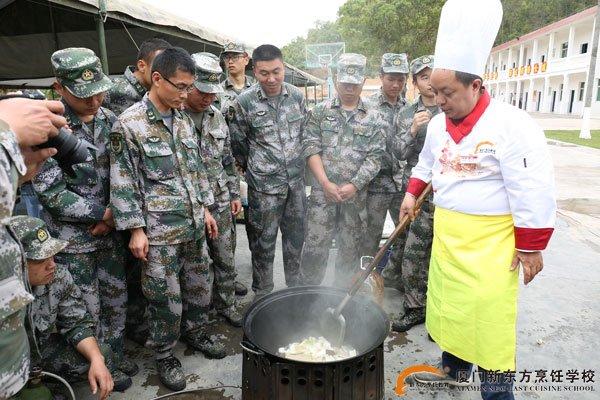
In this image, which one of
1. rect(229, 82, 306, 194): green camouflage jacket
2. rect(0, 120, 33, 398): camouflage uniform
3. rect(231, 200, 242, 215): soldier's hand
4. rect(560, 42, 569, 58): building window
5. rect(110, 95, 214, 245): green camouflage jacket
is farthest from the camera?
rect(560, 42, 569, 58): building window

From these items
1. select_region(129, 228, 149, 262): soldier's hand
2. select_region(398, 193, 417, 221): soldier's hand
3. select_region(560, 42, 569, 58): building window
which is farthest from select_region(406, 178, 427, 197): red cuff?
select_region(560, 42, 569, 58): building window

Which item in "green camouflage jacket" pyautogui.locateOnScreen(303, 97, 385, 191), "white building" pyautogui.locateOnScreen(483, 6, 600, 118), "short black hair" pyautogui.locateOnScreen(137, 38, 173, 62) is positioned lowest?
"green camouflage jacket" pyautogui.locateOnScreen(303, 97, 385, 191)

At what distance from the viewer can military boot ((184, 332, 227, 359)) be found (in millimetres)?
2965

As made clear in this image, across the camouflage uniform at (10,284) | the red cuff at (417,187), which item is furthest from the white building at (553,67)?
the camouflage uniform at (10,284)

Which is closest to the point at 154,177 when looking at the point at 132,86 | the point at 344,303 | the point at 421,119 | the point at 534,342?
the point at 132,86

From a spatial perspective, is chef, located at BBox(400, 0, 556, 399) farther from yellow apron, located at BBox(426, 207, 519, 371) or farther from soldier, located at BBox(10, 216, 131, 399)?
soldier, located at BBox(10, 216, 131, 399)

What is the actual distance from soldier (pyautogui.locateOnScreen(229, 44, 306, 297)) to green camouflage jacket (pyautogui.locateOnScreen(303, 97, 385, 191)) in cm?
15

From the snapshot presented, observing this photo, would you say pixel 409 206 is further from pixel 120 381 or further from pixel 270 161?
pixel 120 381

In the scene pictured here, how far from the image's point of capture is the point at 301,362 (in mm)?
1810

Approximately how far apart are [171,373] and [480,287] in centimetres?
202

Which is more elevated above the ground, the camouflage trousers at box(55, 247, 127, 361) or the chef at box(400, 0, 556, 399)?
the chef at box(400, 0, 556, 399)

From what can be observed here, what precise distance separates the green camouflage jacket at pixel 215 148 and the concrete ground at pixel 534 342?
1.18 m

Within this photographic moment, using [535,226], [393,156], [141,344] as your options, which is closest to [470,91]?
[535,226]

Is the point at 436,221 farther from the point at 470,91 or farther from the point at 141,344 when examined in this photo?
the point at 141,344
